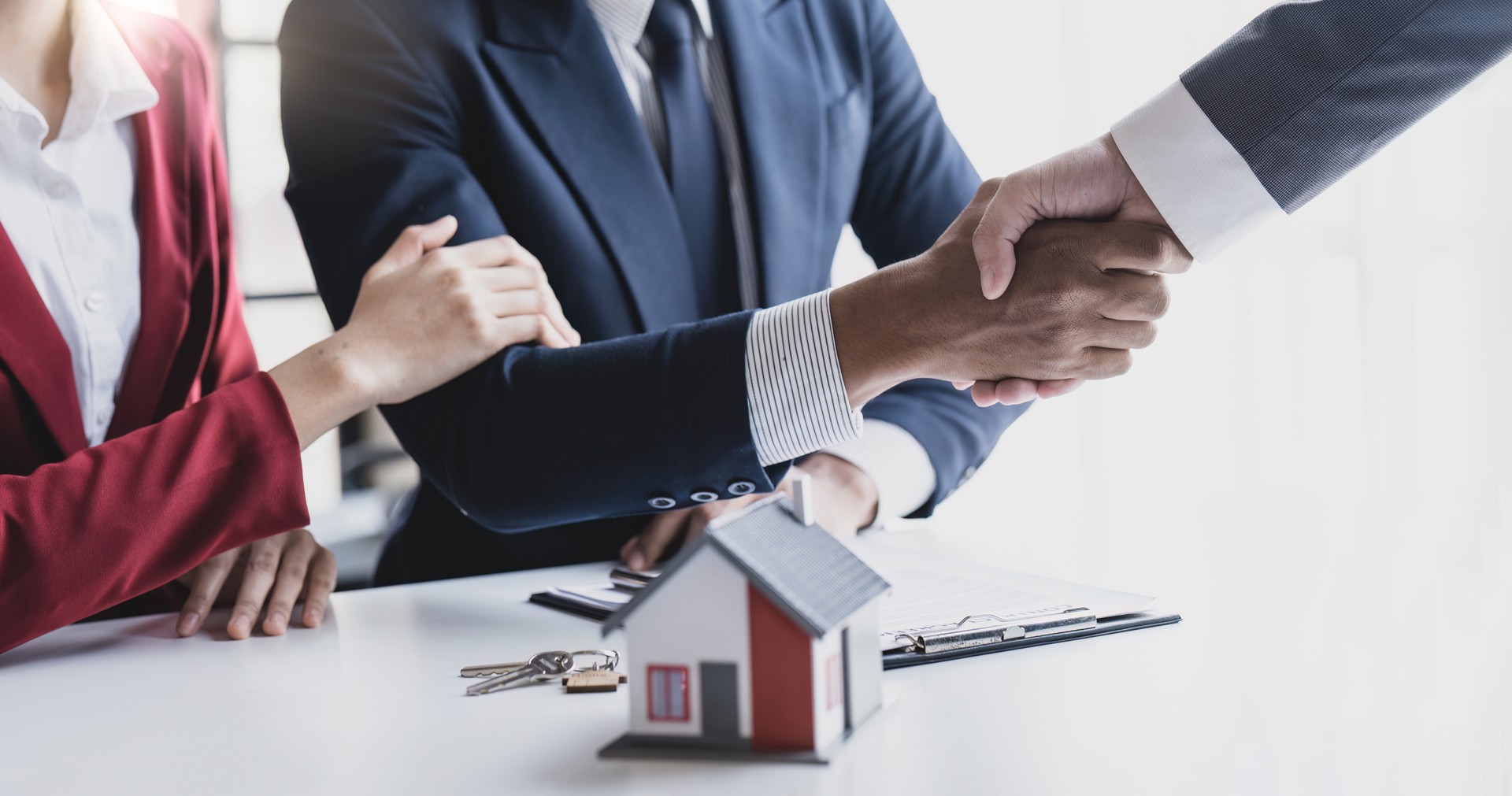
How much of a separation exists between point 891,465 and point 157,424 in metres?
0.79

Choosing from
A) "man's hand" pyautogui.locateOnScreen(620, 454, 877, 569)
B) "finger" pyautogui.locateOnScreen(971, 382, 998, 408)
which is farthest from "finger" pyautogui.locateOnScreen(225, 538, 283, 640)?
"finger" pyautogui.locateOnScreen(971, 382, 998, 408)

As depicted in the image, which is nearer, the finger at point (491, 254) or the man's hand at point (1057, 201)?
the man's hand at point (1057, 201)

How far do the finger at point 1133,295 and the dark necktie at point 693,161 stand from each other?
547 millimetres

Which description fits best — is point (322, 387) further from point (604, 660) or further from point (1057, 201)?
point (1057, 201)

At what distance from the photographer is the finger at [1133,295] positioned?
3.27 feet

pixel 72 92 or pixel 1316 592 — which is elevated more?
pixel 72 92

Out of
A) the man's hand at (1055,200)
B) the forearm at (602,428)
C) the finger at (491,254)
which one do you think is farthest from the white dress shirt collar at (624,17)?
the man's hand at (1055,200)

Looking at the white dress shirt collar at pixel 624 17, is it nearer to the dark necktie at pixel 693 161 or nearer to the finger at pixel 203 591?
the dark necktie at pixel 693 161

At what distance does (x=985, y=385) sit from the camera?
3.67 feet

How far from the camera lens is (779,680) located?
637mm

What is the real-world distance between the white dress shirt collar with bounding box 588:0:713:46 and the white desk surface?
0.78 metres

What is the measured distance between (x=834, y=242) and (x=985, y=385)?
19.1 inches

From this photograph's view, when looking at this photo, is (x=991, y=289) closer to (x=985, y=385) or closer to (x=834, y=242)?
(x=985, y=385)

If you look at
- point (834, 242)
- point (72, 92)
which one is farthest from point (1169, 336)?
point (72, 92)
